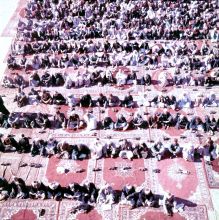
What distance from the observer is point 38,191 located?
55.1 ft

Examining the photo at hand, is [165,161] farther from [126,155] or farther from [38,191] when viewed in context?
[38,191]

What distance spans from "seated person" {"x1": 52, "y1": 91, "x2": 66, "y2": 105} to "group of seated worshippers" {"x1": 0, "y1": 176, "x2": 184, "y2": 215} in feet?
21.3

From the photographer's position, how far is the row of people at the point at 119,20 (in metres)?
28.9

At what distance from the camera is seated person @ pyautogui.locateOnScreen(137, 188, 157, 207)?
16.3 metres

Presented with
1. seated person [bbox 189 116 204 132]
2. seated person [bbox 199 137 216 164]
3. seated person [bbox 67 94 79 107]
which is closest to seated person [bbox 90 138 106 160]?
seated person [bbox 67 94 79 107]

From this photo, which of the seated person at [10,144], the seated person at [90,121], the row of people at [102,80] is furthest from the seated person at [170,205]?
the row of people at [102,80]

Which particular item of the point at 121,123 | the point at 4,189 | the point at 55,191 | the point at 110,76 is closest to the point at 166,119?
the point at 121,123

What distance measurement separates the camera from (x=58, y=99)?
22484mm

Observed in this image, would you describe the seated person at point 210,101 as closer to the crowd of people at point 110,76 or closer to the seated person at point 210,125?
the crowd of people at point 110,76

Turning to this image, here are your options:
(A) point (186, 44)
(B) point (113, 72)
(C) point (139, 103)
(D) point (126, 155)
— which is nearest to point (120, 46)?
(B) point (113, 72)

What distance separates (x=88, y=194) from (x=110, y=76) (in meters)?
9.29

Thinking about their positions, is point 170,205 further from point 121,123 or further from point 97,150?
point 121,123

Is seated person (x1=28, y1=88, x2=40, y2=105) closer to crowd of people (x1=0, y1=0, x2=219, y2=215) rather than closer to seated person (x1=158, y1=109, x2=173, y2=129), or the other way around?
crowd of people (x1=0, y1=0, x2=219, y2=215)

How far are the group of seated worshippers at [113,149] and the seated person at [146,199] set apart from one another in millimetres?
2578
